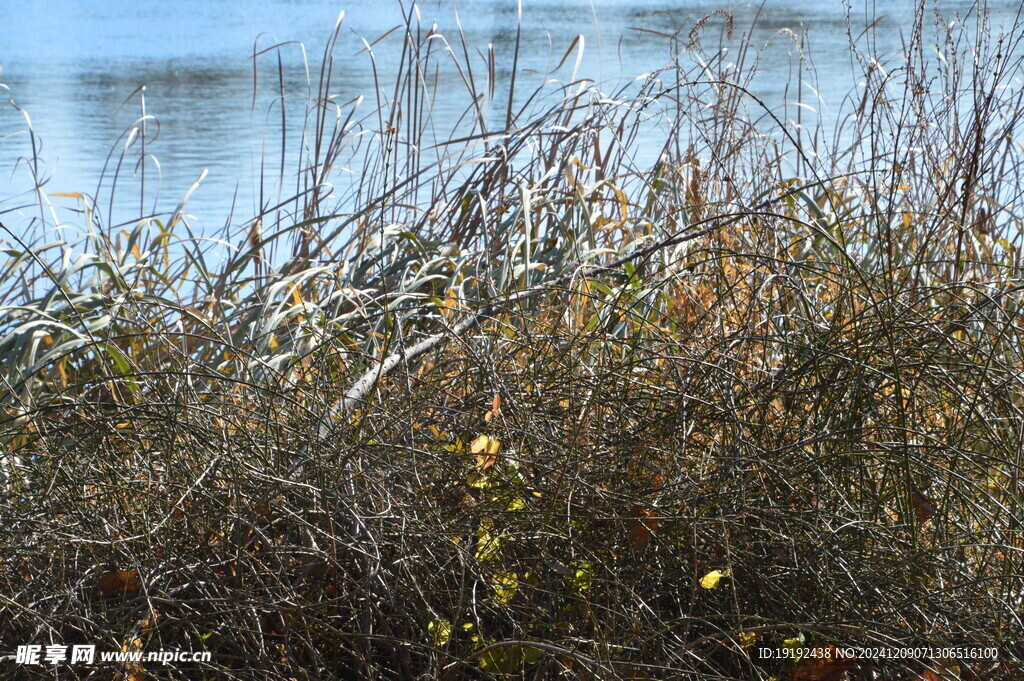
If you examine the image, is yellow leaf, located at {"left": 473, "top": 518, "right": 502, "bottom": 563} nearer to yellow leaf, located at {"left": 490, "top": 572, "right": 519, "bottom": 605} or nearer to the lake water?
yellow leaf, located at {"left": 490, "top": 572, "right": 519, "bottom": 605}

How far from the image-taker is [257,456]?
3.89ft

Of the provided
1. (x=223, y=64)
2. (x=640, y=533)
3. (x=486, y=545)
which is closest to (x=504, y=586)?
(x=486, y=545)

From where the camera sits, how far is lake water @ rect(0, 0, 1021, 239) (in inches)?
138

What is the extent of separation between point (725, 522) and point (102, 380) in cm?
67

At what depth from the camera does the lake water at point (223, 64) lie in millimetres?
3518

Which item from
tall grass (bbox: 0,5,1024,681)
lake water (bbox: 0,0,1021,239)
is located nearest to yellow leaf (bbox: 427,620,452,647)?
tall grass (bbox: 0,5,1024,681)

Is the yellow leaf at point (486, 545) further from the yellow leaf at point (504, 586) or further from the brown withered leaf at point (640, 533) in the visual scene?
the brown withered leaf at point (640, 533)

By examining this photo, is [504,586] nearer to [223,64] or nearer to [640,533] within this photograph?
[640,533]

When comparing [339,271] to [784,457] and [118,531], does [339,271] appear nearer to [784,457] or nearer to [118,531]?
[118,531]

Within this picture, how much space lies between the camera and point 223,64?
581cm

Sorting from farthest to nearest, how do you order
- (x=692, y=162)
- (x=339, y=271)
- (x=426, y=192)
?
(x=426, y=192), (x=692, y=162), (x=339, y=271)

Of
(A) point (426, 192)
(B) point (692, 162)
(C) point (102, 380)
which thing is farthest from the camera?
(A) point (426, 192)

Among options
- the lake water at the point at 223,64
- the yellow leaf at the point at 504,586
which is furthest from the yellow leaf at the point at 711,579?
the lake water at the point at 223,64

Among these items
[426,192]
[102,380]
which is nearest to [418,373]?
[102,380]
